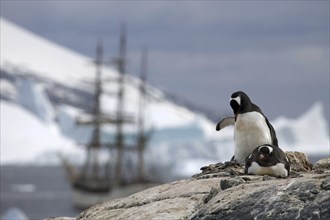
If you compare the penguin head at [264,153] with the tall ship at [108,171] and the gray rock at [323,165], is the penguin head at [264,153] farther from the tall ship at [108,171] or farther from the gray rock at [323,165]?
the tall ship at [108,171]

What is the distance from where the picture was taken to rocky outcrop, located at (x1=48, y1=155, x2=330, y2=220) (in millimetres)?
9758

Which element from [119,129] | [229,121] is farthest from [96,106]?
[229,121]

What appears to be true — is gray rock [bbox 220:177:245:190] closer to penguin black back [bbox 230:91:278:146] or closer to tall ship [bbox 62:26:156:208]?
penguin black back [bbox 230:91:278:146]

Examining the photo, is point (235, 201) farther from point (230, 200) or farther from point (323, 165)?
point (323, 165)

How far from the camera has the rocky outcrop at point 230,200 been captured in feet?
32.0

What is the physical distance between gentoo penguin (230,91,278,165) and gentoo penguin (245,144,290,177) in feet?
4.11

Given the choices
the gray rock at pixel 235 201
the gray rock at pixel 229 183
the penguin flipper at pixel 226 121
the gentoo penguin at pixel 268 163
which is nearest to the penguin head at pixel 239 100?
the penguin flipper at pixel 226 121

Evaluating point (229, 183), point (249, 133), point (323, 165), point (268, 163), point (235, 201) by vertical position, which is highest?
point (249, 133)

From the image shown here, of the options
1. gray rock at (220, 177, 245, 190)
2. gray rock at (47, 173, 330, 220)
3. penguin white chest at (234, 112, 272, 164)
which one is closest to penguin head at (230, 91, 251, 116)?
penguin white chest at (234, 112, 272, 164)

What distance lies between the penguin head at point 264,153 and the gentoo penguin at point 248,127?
130 cm

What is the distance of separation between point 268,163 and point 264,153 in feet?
0.59

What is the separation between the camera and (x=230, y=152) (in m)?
140

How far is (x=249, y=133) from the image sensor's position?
13.3m

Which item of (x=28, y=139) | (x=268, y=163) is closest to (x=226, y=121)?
(x=268, y=163)
